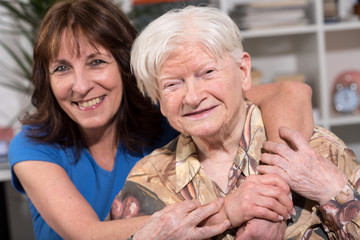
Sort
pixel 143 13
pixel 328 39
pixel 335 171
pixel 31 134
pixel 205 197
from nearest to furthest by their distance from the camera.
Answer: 1. pixel 335 171
2. pixel 205 197
3. pixel 31 134
4. pixel 143 13
5. pixel 328 39

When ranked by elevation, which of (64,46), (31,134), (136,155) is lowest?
(136,155)

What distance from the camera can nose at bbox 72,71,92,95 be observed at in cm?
177

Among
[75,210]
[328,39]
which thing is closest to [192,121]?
[75,210]

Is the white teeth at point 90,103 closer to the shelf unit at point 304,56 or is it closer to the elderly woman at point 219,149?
the elderly woman at point 219,149

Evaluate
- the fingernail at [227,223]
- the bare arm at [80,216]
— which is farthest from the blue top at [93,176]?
the fingernail at [227,223]

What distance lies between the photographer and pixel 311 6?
3146 millimetres

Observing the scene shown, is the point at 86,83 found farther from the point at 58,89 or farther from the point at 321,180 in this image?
the point at 321,180

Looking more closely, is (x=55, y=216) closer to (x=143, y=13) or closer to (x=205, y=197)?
(x=205, y=197)

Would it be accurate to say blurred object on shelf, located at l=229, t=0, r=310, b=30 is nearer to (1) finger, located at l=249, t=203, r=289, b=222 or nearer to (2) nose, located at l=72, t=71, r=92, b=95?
(2) nose, located at l=72, t=71, r=92, b=95

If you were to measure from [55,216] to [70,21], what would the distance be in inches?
28.0

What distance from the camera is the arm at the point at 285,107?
4.69ft

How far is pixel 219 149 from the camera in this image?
1.48 m

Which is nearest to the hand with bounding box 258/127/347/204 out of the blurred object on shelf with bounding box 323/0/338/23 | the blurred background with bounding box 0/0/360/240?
the blurred background with bounding box 0/0/360/240

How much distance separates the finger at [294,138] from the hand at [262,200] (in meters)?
0.11
